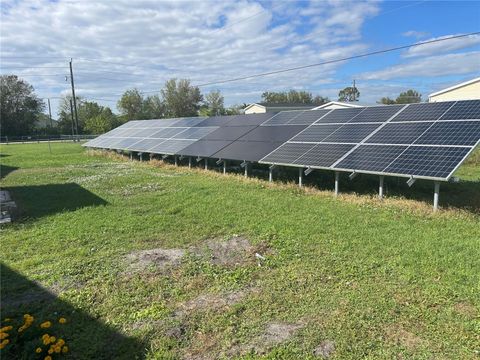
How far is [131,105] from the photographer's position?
74.1m

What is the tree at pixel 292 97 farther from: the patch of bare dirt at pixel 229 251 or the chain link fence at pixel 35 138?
the patch of bare dirt at pixel 229 251


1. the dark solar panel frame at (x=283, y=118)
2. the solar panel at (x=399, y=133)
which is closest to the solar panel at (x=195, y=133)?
the dark solar panel frame at (x=283, y=118)

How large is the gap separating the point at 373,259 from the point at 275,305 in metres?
2.18

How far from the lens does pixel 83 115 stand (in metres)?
76.2

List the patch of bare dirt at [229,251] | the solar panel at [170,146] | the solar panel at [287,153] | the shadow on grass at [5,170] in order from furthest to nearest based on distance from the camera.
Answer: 1. the solar panel at [170,146]
2. the shadow on grass at [5,170]
3. the solar panel at [287,153]
4. the patch of bare dirt at [229,251]

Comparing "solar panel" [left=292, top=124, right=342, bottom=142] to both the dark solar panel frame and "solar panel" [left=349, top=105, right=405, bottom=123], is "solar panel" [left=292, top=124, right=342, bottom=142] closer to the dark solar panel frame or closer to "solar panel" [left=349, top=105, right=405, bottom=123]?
"solar panel" [left=349, top=105, right=405, bottom=123]

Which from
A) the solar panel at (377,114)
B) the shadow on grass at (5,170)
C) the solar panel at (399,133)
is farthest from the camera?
the shadow on grass at (5,170)

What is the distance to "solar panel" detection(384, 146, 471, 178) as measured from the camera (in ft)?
28.7

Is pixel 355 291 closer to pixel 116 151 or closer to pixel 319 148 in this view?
pixel 319 148

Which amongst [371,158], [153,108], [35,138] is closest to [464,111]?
[371,158]

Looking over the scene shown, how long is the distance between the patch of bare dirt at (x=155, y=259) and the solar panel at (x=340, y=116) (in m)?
9.51

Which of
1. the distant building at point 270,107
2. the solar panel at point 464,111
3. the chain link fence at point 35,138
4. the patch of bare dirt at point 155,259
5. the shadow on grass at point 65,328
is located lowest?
the shadow on grass at point 65,328

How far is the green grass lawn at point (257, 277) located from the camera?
13.8 feet

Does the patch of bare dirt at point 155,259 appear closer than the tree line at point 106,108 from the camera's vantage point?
Yes
